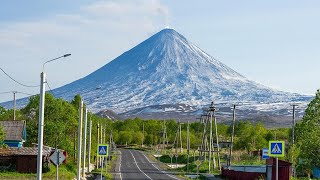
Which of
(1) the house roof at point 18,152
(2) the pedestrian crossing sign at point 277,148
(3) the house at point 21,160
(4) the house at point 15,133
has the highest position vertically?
(2) the pedestrian crossing sign at point 277,148

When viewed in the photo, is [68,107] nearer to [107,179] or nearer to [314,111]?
[107,179]

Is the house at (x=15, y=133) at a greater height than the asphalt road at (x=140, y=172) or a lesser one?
greater

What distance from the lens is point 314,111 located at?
149ft

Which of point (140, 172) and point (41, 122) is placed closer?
point (41, 122)

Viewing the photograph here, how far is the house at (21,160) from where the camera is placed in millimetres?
51031

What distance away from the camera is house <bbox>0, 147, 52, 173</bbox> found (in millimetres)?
51031

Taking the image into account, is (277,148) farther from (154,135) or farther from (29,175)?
(154,135)

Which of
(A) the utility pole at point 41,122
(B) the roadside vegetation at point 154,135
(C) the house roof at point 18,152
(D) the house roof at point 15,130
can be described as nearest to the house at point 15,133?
(D) the house roof at point 15,130

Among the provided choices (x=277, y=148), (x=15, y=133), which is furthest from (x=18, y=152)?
(x=277, y=148)

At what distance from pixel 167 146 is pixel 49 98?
272ft

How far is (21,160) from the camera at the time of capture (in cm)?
5128

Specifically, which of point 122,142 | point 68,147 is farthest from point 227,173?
point 122,142

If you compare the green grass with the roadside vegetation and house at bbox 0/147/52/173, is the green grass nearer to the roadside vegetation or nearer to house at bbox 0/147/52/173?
the roadside vegetation

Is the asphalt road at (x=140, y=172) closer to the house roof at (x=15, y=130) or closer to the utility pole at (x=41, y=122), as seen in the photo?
the house roof at (x=15, y=130)
